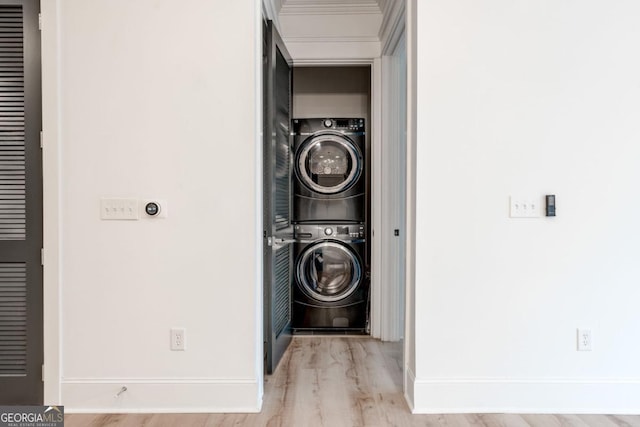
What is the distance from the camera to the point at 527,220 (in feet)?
7.06

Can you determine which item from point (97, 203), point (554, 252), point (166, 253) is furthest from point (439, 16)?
point (97, 203)

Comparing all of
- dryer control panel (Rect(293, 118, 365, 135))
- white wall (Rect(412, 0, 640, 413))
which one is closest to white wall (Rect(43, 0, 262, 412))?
white wall (Rect(412, 0, 640, 413))

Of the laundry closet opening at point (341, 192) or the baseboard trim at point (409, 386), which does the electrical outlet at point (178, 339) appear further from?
the baseboard trim at point (409, 386)

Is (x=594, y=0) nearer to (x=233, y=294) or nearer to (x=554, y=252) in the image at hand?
(x=554, y=252)

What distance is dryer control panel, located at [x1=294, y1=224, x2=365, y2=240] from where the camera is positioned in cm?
356

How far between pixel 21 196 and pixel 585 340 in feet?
9.58

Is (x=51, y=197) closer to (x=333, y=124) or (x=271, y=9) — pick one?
(x=271, y=9)

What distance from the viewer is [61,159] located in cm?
214

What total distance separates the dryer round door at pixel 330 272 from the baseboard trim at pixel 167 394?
1.46 m

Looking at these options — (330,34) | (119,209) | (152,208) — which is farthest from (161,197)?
(330,34)

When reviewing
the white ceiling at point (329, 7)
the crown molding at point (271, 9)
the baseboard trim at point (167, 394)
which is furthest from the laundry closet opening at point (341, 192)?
the baseboard trim at point (167, 394)

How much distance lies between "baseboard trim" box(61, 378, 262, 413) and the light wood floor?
5 centimetres

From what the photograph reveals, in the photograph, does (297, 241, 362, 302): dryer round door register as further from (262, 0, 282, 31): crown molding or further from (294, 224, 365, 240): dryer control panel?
(262, 0, 282, 31): crown molding

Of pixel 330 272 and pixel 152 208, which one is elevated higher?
pixel 152 208
